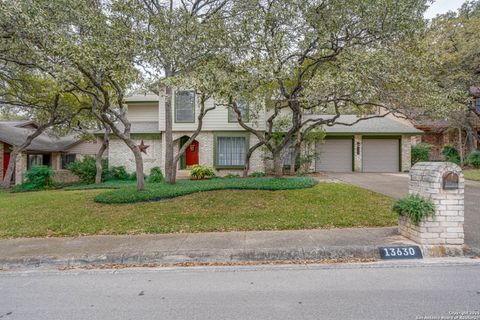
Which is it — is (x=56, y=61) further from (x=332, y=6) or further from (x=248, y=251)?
(x=332, y=6)

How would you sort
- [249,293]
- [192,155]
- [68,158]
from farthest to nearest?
[68,158], [192,155], [249,293]

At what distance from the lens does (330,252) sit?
4.92m

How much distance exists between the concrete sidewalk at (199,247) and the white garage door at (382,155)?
42.1ft

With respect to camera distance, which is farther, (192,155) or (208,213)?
(192,155)

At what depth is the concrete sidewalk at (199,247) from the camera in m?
4.92

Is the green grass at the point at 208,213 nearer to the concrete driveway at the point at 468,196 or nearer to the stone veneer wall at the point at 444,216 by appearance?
the concrete driveway at the point at 468,196

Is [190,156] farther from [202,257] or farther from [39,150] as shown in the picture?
[202,257]

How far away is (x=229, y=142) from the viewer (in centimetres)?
1625

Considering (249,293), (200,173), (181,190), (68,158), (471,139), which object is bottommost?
(249,293)

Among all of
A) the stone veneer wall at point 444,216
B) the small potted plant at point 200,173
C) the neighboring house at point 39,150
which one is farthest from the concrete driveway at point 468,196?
the neighboring house at point 39,150

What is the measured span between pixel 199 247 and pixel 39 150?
62.0 feet

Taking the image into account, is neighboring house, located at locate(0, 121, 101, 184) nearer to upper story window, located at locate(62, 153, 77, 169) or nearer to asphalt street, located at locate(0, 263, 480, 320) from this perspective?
upper story window, located at locate(62, 153, 77, 169)

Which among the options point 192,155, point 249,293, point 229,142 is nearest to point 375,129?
point 229,142

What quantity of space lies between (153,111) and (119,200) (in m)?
10.8
